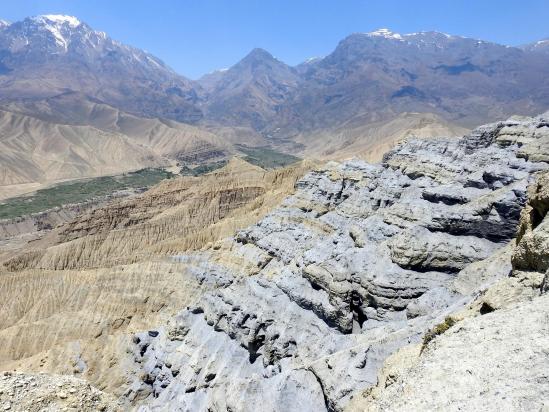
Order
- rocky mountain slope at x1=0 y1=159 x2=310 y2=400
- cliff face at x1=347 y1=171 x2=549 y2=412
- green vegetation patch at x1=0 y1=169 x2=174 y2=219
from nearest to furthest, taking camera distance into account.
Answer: cliff face at x1=347 y1=171 x2=549 y2=412, rocky mountain slope at x1=0 y1=159 x2=310 y2=400, green vegetation patch at x1=0 y1=169 x2=174 y2=219

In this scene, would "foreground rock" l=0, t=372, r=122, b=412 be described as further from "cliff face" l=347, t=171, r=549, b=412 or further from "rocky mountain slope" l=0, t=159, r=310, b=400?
"cliff face" l=347, t=171, r=549, b=412

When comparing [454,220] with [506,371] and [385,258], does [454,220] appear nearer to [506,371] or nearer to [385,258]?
[385,258]

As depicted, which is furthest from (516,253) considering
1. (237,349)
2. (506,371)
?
(237,349)

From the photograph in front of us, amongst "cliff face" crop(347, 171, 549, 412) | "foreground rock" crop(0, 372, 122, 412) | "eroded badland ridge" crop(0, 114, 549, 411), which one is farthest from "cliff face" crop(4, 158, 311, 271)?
"cliff face" crop(347, 171, 549, 412)

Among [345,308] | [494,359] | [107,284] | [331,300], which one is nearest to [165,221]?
[107,284]

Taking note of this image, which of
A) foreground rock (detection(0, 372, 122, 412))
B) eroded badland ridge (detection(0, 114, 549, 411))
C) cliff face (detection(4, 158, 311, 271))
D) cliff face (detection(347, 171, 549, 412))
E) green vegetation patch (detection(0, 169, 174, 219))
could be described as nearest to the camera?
cliff face (detection(347, 171, 549, 412))

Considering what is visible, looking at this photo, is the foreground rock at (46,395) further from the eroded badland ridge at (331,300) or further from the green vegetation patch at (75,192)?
the green vegetation patch at (75,192)
